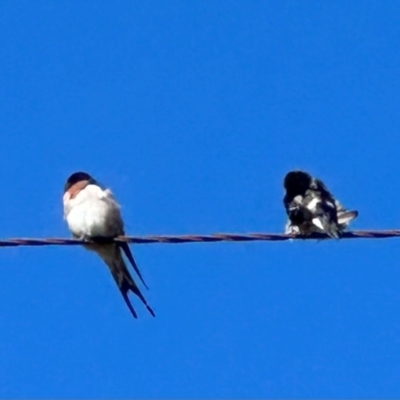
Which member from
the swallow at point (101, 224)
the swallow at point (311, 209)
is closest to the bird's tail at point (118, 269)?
the swallow at point (101, 224)

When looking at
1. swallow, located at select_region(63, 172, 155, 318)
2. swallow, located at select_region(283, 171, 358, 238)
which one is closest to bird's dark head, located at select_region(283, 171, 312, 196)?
swallow, located at select_region(283, 171, 358, 238)

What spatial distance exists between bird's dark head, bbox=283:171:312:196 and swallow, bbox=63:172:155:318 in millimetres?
979

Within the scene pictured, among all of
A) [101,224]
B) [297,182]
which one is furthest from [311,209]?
[101,224]

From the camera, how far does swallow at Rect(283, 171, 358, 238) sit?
7.99 m

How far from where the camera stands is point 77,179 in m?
9.27

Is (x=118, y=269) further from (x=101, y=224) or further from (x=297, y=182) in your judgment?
(x=297, y=182)

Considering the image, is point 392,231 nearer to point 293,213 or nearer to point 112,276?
point 293,213

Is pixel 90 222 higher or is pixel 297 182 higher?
pixel 297 182

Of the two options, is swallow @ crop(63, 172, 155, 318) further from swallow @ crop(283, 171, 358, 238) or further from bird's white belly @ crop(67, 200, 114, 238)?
swallow @ crop(283, 171, 358, 238)

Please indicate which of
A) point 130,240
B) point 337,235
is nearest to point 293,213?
point 337,235

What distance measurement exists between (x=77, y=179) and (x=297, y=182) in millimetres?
1345

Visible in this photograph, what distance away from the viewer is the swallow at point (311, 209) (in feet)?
26.2

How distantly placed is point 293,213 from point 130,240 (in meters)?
1.68

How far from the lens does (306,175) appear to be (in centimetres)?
895
